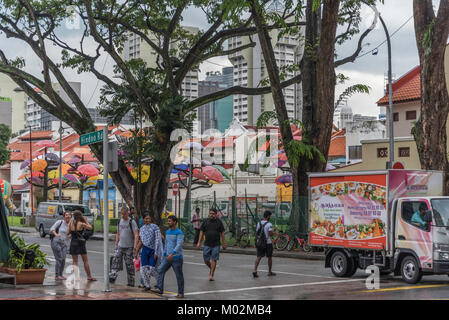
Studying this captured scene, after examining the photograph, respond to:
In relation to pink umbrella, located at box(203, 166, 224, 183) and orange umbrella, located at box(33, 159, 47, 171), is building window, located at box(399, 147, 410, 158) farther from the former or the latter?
orange umbrella, located at box(33, 159, 47, 171)

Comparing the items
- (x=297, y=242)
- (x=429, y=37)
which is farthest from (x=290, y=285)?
(x=297, y=242)

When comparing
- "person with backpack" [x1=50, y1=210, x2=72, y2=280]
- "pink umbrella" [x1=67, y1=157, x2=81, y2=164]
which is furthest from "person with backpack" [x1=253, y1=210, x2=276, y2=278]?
"pink umbrella" [x1=67, y1=157, x2=81, y2=164]

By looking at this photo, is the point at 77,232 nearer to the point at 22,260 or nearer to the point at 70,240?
the point at 70,240

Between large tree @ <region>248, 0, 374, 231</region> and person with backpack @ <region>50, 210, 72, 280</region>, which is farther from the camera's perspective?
large tree @ <region>248, 0, 374, 231</region>

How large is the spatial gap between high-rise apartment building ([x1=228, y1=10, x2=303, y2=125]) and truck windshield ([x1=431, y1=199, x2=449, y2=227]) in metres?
79.4

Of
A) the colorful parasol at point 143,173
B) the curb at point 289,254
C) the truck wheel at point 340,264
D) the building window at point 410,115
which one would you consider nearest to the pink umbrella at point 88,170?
the colorful parasol at point 143,173

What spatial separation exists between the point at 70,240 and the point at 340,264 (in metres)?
7.22

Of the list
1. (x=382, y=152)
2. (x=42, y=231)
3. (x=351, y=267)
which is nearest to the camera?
(x=351, y=267)

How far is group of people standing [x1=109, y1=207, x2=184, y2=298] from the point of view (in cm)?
1457

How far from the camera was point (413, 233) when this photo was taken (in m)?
17.2

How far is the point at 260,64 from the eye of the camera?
116000 millimetres

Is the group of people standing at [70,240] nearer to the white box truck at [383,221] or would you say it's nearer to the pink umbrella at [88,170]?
the white box truck at [383,221]
